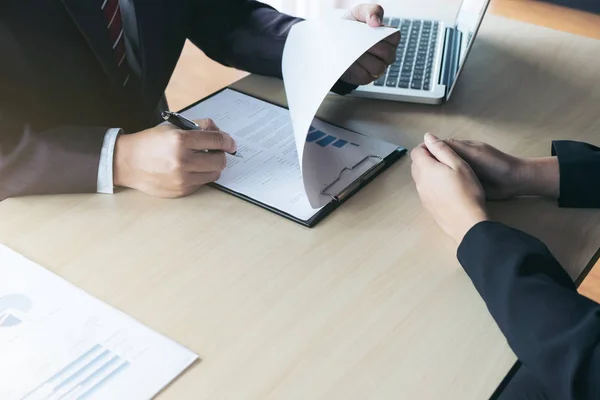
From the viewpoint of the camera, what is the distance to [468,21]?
1168mm

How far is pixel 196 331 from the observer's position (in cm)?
65

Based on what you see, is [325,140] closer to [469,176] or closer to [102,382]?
[469,176]

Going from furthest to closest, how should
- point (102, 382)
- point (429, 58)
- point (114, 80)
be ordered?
1. point (429, 58)
2. point (114, 80)
3. point (102, 382)

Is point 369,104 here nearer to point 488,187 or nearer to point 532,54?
point 488,187

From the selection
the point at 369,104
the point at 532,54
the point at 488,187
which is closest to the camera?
the point at 488,187

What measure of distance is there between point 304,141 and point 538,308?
36 centimetres

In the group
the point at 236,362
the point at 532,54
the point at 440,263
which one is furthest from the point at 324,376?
the point at 532,54

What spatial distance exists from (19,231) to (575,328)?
70 centimetres

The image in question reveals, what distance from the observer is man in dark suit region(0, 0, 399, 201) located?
844 mm

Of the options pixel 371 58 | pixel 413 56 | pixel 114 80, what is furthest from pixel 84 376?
pixel 413 56

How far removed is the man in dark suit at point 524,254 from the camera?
62 cm

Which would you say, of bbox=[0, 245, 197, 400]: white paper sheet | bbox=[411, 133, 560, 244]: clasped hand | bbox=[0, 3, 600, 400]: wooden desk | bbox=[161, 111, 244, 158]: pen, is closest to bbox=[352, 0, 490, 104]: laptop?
bbox=[0, 3, 600, 400]: wooden desk

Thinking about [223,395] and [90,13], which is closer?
[223,395]

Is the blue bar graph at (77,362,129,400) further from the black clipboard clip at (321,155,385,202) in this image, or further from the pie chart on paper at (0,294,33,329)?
the black clipboard clip at (321,155,385,202)
